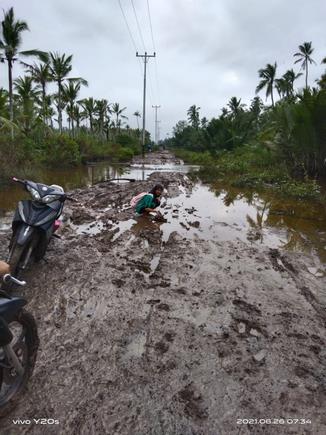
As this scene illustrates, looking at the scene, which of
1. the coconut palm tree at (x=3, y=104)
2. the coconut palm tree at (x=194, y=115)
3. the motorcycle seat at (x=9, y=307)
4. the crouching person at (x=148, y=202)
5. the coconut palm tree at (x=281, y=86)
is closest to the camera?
the motorcycle seat at (x=9, y=307)

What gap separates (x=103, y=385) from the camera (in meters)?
2.29

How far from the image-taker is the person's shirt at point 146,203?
7.53 m

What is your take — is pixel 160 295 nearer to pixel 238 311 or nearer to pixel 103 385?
pixel 238 311

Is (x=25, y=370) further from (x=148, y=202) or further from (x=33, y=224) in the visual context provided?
(x=148, y=202)

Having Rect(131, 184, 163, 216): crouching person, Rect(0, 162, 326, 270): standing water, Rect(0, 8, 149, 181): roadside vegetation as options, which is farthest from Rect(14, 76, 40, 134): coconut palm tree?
Rect(131, 184, 163, 216): crouching person

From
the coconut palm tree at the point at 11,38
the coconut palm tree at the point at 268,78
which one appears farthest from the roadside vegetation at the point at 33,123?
the coconut palm tree at the point at 268,78

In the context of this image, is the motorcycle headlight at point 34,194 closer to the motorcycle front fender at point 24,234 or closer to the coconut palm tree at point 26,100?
the motorcycle front fender at point 24,234

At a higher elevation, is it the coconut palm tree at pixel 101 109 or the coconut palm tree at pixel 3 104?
the coconut palm tree at pixel 101 109

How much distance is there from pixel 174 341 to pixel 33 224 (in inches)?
87.1

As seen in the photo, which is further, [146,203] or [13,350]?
[146,203]

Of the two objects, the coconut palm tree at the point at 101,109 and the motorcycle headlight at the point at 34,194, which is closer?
the motorcycle headlight at the point at 34,194

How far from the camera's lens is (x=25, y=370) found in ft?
7.26

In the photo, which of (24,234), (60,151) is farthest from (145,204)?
(60,151)

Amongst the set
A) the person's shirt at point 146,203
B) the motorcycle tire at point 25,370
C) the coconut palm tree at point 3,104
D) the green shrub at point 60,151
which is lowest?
the motorcycle tire at point 25,370
